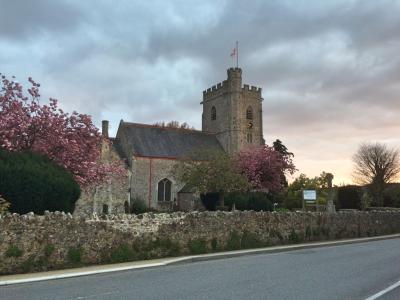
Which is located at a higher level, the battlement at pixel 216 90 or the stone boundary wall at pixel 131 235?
the battlement at pixel 216 90

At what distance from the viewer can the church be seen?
51.3 m

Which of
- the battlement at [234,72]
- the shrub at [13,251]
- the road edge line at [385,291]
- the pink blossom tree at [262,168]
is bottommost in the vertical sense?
the road edge line at [385,291]

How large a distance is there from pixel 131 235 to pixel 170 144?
4405 cm

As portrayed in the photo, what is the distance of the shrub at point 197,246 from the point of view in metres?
17.5

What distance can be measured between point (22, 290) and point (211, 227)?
9.54m

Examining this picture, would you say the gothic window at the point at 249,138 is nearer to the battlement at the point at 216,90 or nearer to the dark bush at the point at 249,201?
the battlement at the point at 216,90

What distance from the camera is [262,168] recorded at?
42500mm

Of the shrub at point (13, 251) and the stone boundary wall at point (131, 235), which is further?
the stone boundary wall at point (131, 235)

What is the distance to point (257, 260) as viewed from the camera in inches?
634

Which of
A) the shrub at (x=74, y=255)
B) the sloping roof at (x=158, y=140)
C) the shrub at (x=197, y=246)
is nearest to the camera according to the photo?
the shrub at (x=74, y=255)

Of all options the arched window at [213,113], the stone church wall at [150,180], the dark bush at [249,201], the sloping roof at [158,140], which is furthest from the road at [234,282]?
the arched window at [213,113]

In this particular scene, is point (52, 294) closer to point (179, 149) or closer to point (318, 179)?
point (179, 149)

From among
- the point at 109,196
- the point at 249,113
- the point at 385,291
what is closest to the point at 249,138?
the point at 249,113

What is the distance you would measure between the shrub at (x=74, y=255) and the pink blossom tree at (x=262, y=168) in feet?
92.5
